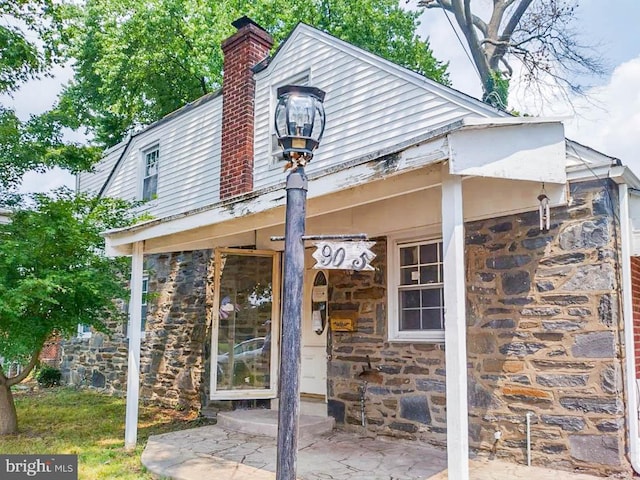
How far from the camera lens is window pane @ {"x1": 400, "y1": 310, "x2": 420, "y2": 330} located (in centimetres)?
574

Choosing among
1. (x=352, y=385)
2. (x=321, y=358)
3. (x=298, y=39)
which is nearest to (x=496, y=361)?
(x=352, y=385)

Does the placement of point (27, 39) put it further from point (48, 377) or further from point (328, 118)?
point (48, 377)

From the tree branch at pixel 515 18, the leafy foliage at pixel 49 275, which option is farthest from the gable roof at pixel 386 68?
the tree branch at pixel 515 18

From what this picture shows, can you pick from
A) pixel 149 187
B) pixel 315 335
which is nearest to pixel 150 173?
pixel 149 187

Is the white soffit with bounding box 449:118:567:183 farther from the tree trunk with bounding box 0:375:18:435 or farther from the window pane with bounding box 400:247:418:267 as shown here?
the tree trunk with bounding box 0:375:18:435

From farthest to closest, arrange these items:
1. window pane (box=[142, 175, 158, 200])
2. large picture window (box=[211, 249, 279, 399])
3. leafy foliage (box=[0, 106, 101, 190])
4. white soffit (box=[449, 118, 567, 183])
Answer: window pane (box=[142, 175, 158, 200]) < leafy foliage (box=[0, 106, 101, 190]) < large picture window (box=[211, 249, 279, 399]) < white soffit (box=[449, 118, 567, 183])

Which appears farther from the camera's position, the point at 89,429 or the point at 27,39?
the point at 27,39

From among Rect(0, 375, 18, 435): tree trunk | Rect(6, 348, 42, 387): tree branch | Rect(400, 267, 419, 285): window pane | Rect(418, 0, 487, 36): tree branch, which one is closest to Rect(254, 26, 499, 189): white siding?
Rect(400, 267, 419, 285): window pane

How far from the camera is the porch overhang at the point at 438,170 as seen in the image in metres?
3.47

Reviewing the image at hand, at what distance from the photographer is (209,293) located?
330 inches

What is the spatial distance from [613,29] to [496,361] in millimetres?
14610

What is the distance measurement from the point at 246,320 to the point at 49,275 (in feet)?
7.97

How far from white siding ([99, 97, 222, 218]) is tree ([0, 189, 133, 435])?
2370mm

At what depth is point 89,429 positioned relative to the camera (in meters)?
7.18
